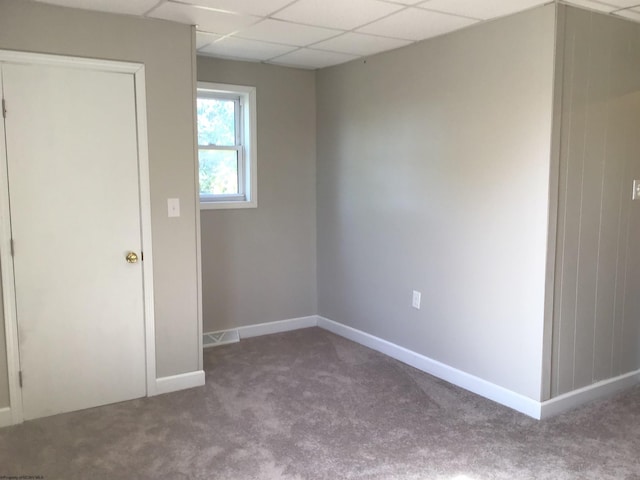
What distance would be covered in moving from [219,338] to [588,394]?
269 cm

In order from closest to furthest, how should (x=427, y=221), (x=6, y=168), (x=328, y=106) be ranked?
1. (x=6, y=168)
2. (x=427, y=221)
3. (x=328, y=106)

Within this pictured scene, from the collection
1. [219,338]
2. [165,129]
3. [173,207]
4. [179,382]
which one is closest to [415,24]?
[165,129]

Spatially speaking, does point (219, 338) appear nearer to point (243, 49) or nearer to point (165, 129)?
point (165, 129)

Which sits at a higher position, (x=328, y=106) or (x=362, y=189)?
(x=328, y=106)

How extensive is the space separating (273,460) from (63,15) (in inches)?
101

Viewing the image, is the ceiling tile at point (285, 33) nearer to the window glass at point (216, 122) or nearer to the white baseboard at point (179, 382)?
the window glass at point (216, 122)

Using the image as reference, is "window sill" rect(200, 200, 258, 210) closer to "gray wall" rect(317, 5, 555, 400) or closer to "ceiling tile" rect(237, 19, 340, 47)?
"gray wall" rect(317, 5, 555, 400)

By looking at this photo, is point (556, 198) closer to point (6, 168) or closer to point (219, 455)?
point (219, 455)

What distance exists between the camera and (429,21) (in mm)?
3211

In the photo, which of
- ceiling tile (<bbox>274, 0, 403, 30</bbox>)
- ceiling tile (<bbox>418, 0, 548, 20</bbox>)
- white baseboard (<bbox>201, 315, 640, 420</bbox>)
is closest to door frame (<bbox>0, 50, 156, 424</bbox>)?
white baseboard (<bbox>201, 315, 640, 420</bbox>)

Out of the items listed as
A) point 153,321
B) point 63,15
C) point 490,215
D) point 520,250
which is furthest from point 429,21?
point 153,321

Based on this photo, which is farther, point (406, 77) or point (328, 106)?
point (328, 106)

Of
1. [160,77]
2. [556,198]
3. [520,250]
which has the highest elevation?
[160,77]

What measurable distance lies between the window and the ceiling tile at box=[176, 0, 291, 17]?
138cm
